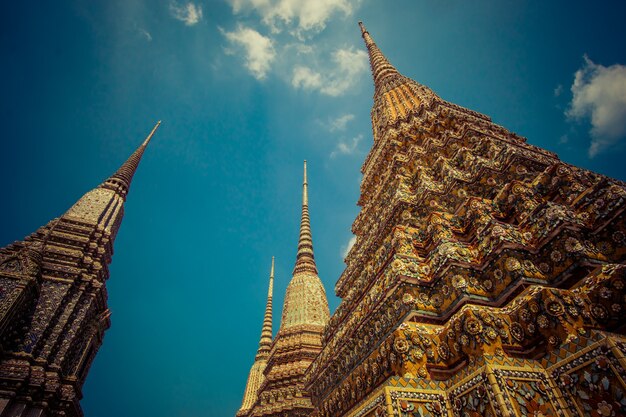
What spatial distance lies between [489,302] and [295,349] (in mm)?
10020

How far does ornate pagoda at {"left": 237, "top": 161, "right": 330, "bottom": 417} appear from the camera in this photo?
11531mm

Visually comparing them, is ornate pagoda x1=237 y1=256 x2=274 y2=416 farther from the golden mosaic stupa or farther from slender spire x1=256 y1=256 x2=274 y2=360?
the golden mosaic stupa

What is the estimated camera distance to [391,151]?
29.0 feet

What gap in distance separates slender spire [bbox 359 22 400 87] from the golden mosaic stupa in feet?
27.0

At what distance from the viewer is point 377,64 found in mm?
15539

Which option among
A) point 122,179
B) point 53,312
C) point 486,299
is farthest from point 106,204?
point 486,299

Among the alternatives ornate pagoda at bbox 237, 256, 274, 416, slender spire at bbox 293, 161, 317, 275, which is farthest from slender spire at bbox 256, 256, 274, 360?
slender spire at bbox 293, 161, 317, 275

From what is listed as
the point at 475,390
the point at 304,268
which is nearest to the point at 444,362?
the point at 475,390

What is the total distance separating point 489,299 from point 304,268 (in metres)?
13.0

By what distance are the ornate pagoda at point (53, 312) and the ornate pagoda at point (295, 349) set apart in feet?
21.4

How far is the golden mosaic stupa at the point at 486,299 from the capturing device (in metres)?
2.77

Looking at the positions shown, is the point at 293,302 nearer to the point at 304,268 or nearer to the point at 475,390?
the point at 304,268

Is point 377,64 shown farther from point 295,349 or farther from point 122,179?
point 122,179

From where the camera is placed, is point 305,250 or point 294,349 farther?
point 305,250
